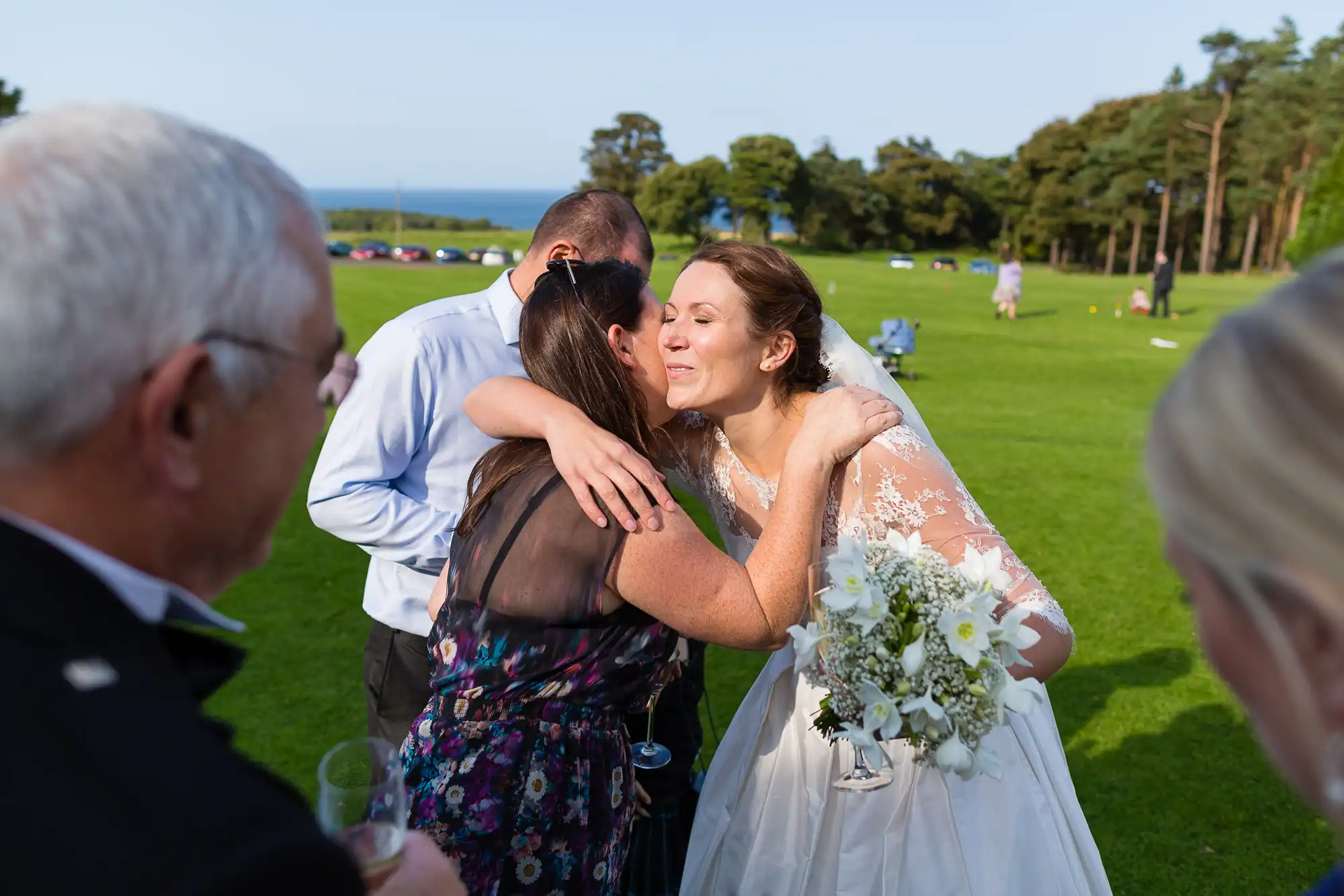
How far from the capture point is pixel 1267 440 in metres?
0.99

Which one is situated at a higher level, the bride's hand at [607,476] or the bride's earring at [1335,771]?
the bride's earring at [1335,771]

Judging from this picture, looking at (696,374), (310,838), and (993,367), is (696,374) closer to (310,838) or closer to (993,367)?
(310,838)

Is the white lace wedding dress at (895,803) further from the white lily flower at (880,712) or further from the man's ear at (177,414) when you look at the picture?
the man's ear at (177,414)

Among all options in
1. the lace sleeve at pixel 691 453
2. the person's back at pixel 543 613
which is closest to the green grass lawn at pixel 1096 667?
the person's back at pixel 543 613

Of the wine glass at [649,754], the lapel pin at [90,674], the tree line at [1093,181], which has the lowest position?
the wine glass at [649,754]

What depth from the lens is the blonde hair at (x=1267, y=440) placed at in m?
0.96

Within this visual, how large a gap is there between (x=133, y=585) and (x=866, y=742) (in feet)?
5.95

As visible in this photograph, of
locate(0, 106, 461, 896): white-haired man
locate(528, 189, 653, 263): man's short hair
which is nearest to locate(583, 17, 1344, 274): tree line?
locate(528, 189, 653, 263): man's short hair

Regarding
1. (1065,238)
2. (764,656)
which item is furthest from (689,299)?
(1065,238)

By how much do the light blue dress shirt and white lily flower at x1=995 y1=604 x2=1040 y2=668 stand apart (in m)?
2.13

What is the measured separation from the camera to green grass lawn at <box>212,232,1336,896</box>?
185 inches

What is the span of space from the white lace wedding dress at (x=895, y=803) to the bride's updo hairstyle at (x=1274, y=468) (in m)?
1.89

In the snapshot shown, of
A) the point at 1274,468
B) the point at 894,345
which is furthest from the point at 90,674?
the point at 894,345

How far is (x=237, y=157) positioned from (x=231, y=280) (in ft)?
0.56
